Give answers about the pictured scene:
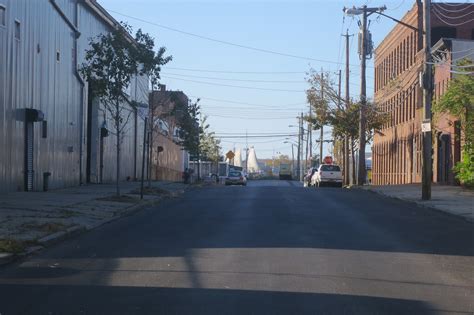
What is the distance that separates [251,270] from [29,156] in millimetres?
19021

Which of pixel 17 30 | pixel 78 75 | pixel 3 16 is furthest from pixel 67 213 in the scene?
pixel 78 75

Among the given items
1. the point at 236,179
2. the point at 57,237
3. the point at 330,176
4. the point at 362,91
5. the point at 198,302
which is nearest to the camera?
the point at 198,302

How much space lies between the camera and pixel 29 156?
27812 mm

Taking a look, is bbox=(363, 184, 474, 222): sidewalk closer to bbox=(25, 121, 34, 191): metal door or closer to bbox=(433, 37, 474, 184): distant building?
bbox=(433, 37, 474, 184): distant building

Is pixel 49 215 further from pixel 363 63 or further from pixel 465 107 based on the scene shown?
pixel 363 63

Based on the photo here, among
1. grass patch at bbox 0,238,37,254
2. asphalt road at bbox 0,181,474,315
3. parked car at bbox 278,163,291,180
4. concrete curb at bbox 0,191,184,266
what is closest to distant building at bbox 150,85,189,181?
parked car at bbox 278,163,291,180

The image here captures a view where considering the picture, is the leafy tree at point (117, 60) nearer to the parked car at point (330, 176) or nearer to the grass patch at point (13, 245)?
the grass patch at point (13, 245)

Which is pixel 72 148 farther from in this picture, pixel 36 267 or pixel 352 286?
pixel 352 286

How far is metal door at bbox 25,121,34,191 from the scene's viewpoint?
27.4m

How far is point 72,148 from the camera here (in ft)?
115

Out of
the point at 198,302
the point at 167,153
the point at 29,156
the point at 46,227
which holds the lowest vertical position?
the point at 198,302

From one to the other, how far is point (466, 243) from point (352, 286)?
18.8 feet

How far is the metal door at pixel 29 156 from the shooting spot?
27.4 metres

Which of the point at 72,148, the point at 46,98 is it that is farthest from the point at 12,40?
the point at 72,148
